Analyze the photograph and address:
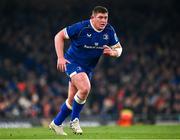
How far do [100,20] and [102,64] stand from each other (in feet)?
53.7

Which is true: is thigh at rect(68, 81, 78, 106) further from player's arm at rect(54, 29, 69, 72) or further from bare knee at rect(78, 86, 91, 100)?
player's arm at rect(54, 29, 69, 72)

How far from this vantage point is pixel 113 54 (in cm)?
1458

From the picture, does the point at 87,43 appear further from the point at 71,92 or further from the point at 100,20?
the point at 71,92

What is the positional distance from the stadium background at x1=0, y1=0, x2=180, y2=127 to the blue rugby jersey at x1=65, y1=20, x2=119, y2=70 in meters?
10.1

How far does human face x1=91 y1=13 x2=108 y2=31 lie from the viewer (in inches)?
578

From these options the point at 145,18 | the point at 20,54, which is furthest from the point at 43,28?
the point at 145,18

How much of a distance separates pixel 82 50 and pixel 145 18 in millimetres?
19320

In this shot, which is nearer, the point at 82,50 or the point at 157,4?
the point at 82,50

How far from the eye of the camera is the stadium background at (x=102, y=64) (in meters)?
26.7

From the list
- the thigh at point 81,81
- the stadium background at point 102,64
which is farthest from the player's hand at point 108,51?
the stadium background at point 102,64

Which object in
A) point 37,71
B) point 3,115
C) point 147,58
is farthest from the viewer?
point 147,58

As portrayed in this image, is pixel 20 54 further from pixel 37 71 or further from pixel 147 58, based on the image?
pixel 147 58

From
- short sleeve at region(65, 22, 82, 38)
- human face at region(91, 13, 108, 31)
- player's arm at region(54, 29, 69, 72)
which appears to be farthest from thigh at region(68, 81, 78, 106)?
human face at region(91, 13, 108, 31)

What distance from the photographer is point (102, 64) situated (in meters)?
31.1
